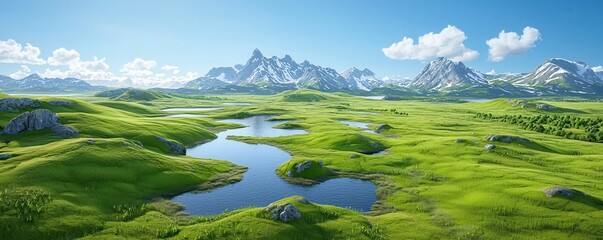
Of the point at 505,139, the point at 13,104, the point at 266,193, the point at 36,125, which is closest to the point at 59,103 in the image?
the point at 13,104

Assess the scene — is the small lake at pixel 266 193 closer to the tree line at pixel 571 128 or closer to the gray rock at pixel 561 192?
the gray rock at pixel 561 192

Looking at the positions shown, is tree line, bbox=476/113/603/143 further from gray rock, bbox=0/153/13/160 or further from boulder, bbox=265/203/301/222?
gray rock, bbox=0/153/13/160

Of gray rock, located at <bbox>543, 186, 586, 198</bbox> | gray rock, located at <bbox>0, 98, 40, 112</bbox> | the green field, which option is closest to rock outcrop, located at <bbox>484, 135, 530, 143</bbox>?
the green field

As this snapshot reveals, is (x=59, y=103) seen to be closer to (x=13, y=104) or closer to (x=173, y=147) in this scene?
(x=13, y=104)

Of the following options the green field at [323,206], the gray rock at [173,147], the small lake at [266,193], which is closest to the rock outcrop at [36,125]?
the green field at [323,206]

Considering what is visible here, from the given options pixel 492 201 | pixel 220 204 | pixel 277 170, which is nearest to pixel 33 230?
pixel 220 204

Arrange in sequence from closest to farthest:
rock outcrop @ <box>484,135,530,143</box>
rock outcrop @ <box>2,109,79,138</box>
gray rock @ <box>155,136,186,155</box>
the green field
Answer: the green field < rock outcrop @ <box>2,109,79,138</box> < gray rock @ <box>155,136,186,155</box> < rock outcrop @ <box>484,135,530,143</box>

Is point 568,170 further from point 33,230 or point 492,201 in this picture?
point 33,230
